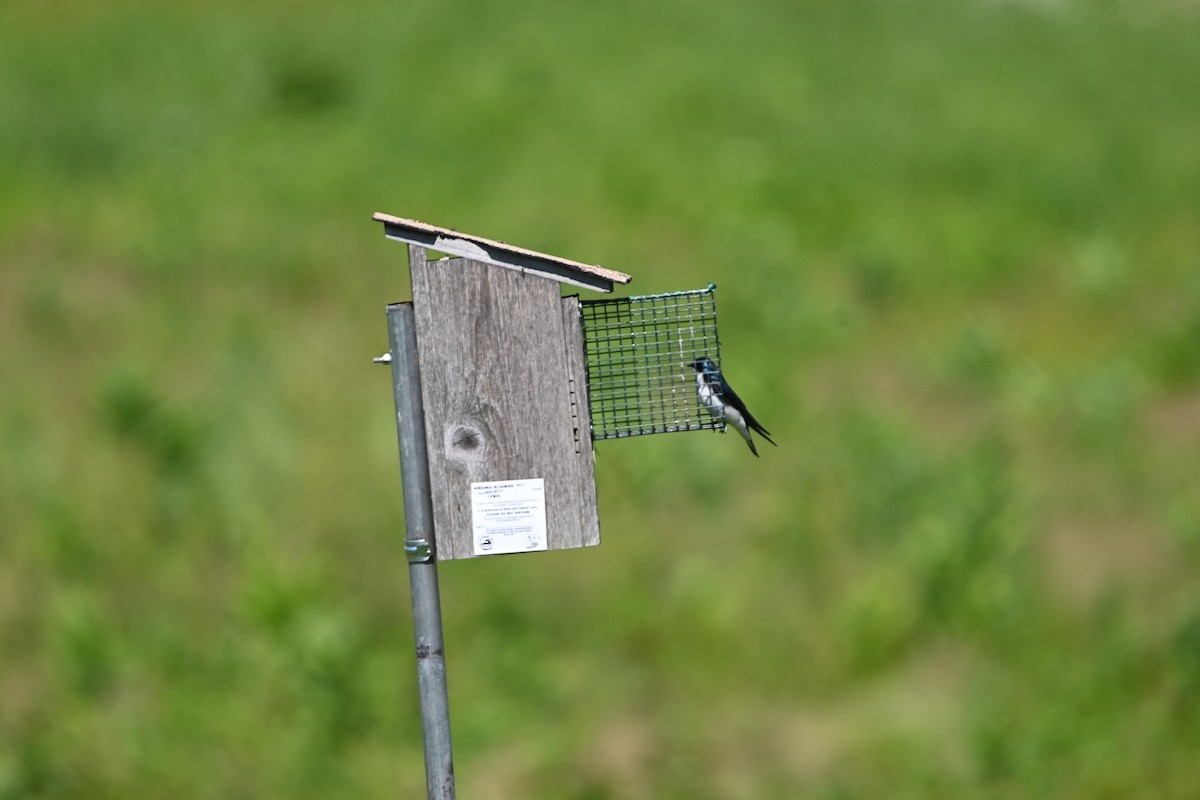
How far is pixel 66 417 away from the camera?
332 inches

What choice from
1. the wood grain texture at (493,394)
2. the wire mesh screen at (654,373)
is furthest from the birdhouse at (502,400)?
the wire mesh screen at (654,373)

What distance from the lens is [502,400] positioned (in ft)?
9.27

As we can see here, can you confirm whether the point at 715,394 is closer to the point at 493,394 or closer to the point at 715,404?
the point at 715,404

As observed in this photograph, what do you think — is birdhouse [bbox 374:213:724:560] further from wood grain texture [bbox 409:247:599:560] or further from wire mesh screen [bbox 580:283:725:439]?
wire mesh screen [bbox 580:283:725:439]

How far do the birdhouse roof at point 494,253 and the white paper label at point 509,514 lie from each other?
0.43 m

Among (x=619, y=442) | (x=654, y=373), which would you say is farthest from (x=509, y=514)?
(x=619, y=442)

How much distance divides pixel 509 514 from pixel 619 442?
584 centimetres

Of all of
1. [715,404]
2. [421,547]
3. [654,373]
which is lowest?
[421,547]

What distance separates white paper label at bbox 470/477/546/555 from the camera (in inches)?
111

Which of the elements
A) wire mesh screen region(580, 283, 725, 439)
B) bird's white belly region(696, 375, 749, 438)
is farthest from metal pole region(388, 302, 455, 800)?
bird's white belly region(696, 375, 749, 438)

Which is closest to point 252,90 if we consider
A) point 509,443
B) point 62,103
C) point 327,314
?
point 62,103

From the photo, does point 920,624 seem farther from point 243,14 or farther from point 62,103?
point 243,14

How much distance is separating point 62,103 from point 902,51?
28.6ft

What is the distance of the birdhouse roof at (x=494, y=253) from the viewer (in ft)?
9.03
